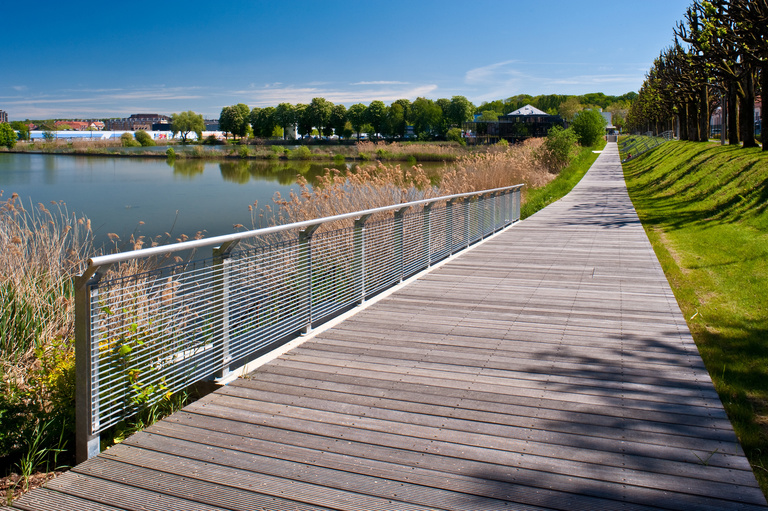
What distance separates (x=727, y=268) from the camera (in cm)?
828

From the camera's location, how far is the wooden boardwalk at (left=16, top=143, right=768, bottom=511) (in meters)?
2.61

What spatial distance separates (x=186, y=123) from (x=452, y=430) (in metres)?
93.3

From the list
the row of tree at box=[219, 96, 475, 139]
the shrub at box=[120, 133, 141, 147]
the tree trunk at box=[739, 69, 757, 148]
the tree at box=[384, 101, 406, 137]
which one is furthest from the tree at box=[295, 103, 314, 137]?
the tree trunk at box=[739, 69, 757, 148]

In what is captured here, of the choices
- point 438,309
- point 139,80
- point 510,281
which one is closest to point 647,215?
point 510,281

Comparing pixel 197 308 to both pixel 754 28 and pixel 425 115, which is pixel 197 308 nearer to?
pixel 754 28

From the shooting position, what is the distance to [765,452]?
3.06 meters

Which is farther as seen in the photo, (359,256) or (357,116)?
(357,116)

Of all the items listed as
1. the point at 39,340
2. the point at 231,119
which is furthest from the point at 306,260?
the point at 231,119

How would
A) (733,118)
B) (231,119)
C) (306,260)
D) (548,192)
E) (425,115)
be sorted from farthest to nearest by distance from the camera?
(425,115)
(231,119)
(733,118)
(548,192)
(306,260)

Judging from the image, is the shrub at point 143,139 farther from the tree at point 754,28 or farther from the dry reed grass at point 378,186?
the tree at point 754,28

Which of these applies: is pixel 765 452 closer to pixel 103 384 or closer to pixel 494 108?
pixel 103 384

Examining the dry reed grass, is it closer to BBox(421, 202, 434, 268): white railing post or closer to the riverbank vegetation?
the riverbank vegetation

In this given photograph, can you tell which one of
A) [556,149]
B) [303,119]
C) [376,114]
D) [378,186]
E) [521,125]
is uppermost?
[376,114]

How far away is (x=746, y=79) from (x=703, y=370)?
957 inches
